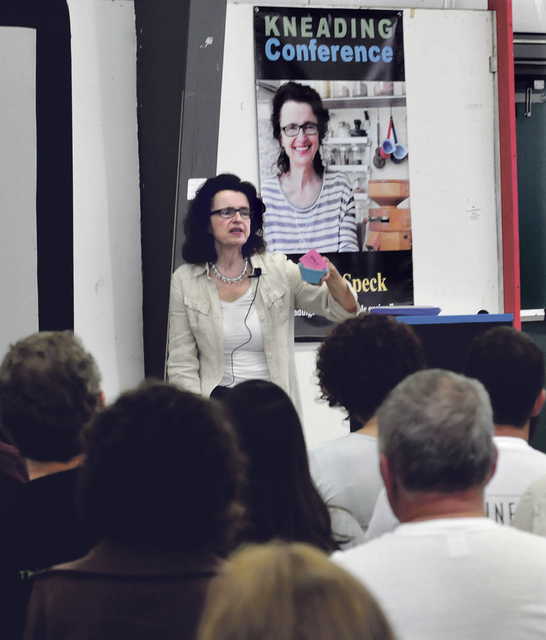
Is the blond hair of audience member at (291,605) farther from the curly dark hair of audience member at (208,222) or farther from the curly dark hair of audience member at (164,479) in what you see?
the curly dark hair of audience member at (208,222)

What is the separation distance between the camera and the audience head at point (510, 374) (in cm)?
241

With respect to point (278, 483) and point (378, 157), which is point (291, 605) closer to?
point (278, 483)

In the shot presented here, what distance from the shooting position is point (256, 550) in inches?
33.8

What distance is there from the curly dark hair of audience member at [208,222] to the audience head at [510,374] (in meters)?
1.64

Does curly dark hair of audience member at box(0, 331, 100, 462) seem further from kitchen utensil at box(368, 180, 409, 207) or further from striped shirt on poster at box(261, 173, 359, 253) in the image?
kitchen utensil at box(368, 180, 409, 207)

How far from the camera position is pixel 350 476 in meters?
2.32

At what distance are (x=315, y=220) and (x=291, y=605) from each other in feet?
15.4

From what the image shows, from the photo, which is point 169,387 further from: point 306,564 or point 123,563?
point 306,564

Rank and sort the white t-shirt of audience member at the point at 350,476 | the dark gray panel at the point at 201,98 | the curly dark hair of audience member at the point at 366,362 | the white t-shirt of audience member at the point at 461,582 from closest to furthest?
the white t-shirt of audience member at the point at 461,582 < the white t-shirt of audience member at the point at 350,476 < the curly dark hair of audience member at the point at 366,362 < the dark gray panel at the point at 201,98

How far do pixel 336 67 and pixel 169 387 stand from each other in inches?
163

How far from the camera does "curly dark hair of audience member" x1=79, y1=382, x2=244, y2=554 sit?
144 centimetres

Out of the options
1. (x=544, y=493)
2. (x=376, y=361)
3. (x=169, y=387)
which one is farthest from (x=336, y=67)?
(x=169, y=387)

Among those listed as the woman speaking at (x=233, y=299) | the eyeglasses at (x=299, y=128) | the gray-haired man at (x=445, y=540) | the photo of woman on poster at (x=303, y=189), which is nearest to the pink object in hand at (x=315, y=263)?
the woman speaking at (x=233, y=299)

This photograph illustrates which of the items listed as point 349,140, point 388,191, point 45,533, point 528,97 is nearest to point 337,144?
point 349,140
